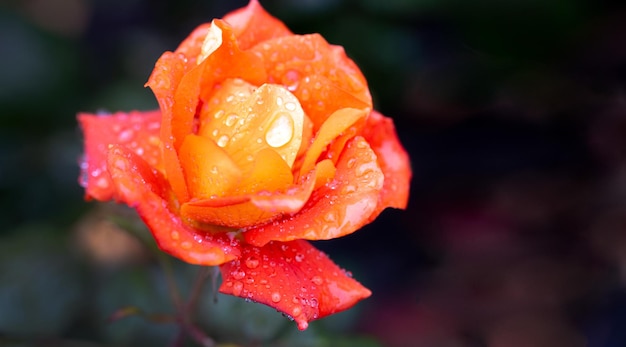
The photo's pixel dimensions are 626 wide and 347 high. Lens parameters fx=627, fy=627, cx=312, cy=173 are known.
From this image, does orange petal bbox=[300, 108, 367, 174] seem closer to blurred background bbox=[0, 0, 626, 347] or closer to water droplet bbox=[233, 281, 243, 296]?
water droplet bbox=[233, 281, 243, 296]

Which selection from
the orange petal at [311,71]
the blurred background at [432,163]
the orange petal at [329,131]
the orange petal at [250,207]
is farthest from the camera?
the blurred background at [432,163]

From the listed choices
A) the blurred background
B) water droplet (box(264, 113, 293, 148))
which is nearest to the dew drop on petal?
water droplet (box(264, 113, 293, 148))

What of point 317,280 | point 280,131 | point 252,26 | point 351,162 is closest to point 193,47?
point 252,26

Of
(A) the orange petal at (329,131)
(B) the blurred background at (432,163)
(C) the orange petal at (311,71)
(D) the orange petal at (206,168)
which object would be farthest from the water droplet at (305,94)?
(B) the blurred background at (432,163)

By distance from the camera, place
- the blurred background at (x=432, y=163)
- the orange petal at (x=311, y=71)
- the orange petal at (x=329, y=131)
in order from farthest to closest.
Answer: the blurred background at (x=432, y=163), the orange petal at (x=311, y=71), the orange petal at (x=329, y=131)

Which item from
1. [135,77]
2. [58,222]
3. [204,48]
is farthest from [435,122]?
[204,48]

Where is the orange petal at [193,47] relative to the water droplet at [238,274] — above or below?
above

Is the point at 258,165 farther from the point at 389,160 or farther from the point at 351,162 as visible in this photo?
the point at 389,160

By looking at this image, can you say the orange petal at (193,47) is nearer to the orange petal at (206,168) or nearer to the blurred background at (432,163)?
the orange petal at (206,168)
